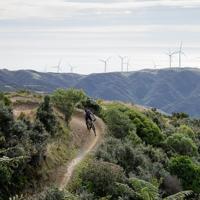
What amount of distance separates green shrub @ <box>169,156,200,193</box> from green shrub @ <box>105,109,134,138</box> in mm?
6969

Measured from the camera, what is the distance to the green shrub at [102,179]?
28734 mm

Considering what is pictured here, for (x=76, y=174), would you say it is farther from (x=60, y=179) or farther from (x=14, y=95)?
(x=14, y=95)

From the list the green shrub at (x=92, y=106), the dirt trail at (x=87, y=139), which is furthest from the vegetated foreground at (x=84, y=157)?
the green shrub at (x=92, y=106)

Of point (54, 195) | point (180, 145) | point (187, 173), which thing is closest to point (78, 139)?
point (187, 173)

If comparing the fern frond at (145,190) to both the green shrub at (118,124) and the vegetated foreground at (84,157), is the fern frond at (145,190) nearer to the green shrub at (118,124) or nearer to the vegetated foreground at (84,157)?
the vegetated foreground at (84,157)

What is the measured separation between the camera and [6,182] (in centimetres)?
2608

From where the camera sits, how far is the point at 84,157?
36875 mm

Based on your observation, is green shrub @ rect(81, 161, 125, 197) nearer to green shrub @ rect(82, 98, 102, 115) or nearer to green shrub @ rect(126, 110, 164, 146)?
green shrub @ rect(126, 110, 164, 146)

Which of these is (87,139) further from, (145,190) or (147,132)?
(145,190)

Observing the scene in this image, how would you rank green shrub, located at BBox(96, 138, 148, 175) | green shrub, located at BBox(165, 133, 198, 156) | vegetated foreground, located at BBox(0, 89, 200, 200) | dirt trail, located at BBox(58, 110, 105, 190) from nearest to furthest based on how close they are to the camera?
1. vegetated foreground, located at BBox(0, 89, 200, 200)
2. dirt trail, located at BBox(58, 110, 105, 190)
3. green shrub, located at BBox(96, 138, 148, 175)
4. green shrub, located at BBox(165, 133, 198, 156)

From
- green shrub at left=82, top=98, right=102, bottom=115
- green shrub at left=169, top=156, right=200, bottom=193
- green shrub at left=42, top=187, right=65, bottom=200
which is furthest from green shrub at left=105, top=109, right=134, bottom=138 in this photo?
green shrub at left=42, top=187, right=65, bottom=200

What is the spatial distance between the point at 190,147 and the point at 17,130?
24.1 metres

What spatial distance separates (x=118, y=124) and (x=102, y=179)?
59.6ft

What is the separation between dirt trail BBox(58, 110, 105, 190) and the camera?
3197 centimetres
